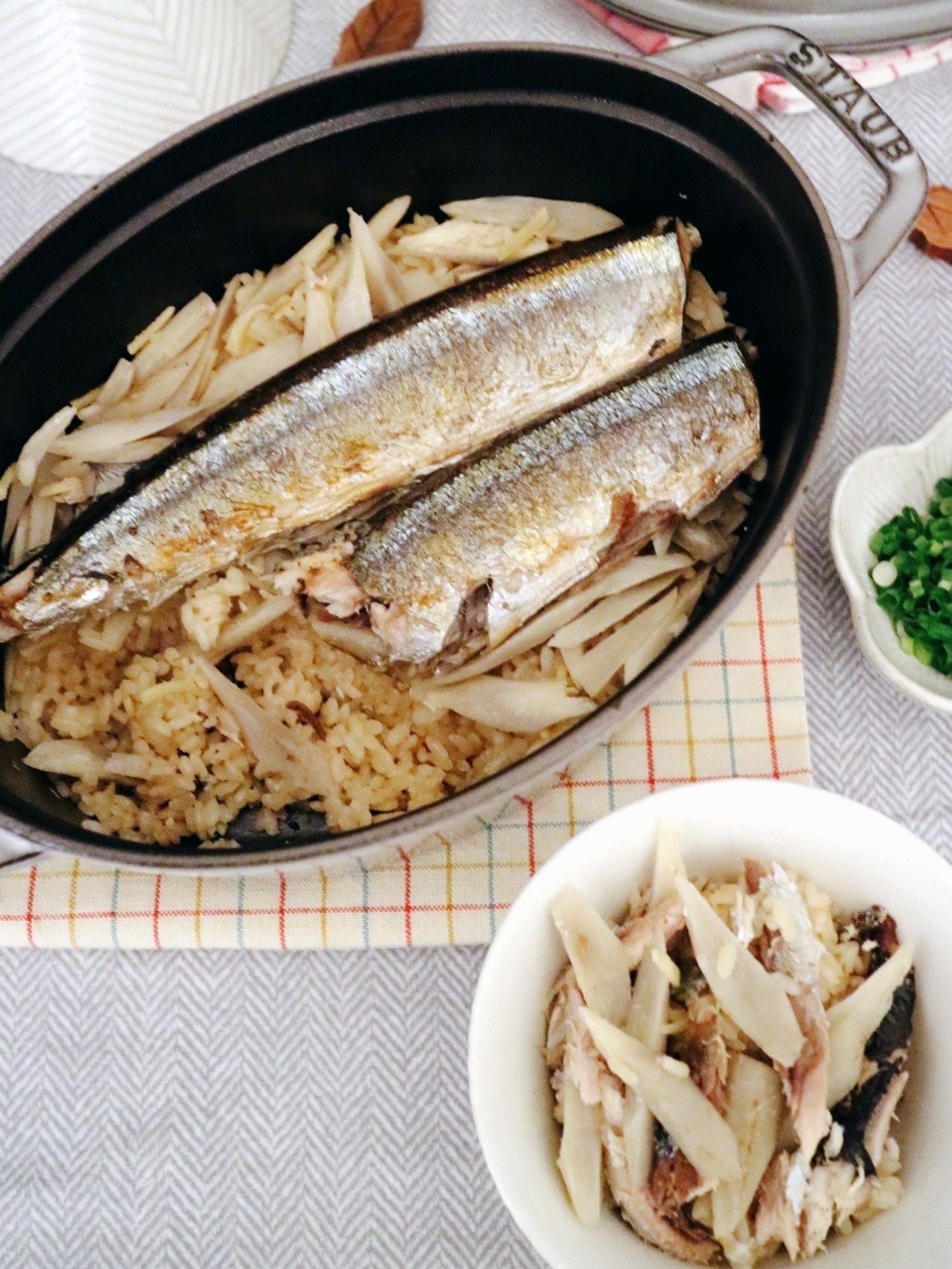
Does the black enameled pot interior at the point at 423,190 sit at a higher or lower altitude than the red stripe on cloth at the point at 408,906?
higher

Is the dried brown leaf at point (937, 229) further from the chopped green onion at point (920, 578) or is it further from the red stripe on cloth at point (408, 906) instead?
the red stripe on cloth at point (408, 906)

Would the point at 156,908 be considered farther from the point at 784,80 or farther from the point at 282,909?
the point at 784,80

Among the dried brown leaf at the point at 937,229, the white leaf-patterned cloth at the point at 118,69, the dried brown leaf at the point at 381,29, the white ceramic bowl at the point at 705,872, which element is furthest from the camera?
the dried brown leaf at the point at 381,29

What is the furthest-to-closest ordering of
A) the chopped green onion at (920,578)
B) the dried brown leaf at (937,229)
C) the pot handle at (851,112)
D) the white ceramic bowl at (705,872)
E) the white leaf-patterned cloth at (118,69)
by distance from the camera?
the dried brown leaf at (937,229)
the white leaf-patterned cloth at (118,69)
the chopped green onion at (920,578)
the pot handle at (851,112)
the white ceramic bowl at (705,872)

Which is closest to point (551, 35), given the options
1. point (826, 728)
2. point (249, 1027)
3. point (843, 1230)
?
point (826, 728)

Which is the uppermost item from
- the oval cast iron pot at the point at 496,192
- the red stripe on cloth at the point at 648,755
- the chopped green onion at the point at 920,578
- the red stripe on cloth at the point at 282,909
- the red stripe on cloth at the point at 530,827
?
the oval cast iron pot at the point at 496,192

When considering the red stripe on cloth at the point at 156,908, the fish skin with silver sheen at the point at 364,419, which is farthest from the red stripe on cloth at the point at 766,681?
the red stripe on cloth at the point at 156,908

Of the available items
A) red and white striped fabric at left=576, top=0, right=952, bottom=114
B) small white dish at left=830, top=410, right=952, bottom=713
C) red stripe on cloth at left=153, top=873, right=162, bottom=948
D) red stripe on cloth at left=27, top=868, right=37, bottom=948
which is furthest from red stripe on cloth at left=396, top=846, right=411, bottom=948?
red and white striped fabric at left=576, top=0, right=952, bottom=114

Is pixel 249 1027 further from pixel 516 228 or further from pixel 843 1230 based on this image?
pixel 516 228

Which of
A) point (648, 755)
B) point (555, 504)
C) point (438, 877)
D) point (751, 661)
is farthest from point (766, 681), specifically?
point (438, 877)
